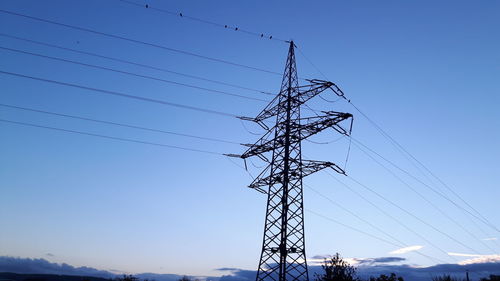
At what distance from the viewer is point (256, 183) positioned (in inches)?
1057

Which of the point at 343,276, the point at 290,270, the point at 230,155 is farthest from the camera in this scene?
the point at 343,276

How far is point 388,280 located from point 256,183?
49.5ft

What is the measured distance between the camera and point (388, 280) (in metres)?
31.2

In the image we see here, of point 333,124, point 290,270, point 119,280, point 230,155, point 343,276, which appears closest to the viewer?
point 290,270

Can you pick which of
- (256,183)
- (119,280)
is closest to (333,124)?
(256,183)

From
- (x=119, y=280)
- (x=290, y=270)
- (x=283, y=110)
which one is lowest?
(x=119, y=280)

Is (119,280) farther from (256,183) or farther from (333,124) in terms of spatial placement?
(333,124)

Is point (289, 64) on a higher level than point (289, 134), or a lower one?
higher

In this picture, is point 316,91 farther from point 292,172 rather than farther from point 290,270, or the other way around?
point 290,270

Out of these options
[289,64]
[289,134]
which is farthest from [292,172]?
[289,64]

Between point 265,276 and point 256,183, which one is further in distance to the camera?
point 256,183

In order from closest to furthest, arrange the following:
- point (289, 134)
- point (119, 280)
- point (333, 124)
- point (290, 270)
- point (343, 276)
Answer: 1. point (290, 270)
2. point (333, 124)
3. point (289, 134)
4. point (343, 276)
5. point (119, 280)

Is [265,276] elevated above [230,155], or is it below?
below

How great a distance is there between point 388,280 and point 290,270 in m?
13.6
